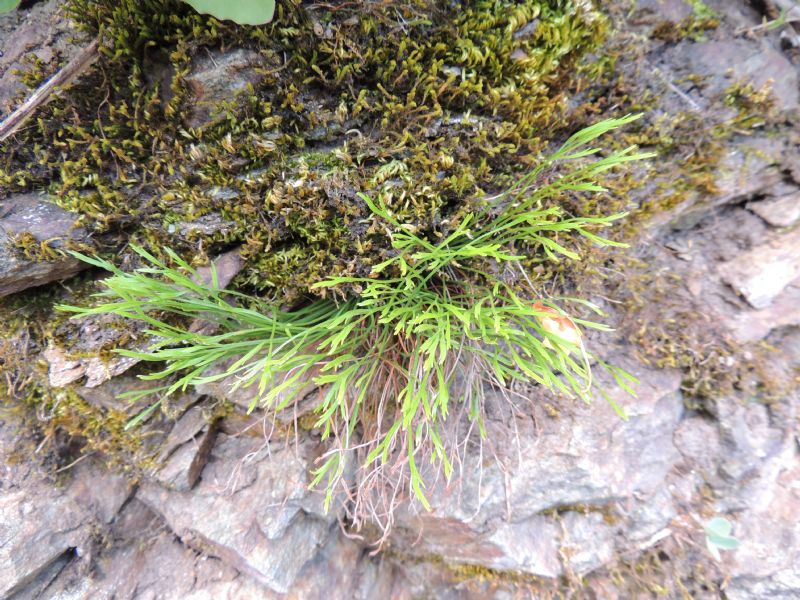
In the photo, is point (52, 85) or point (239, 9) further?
point (52, 85)

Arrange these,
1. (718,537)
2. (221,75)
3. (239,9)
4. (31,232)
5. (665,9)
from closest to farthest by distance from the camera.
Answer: (239,9) → (221,75) → (31,232) → (665,9) → (718,537)

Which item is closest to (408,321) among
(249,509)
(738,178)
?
(249,509)

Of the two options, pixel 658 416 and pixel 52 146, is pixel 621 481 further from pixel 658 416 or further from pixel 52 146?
pixel 52 146

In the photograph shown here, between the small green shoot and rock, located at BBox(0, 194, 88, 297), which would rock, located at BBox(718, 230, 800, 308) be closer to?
the small green shoot

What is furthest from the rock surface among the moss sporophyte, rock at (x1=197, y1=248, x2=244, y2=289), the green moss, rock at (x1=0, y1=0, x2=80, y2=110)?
rock at (x1=0, y1=0, x2=80, y2=110)

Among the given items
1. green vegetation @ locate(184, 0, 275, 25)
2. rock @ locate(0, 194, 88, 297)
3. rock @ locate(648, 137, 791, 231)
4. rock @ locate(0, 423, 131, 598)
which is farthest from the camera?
rock @ locate(648, 137, 791, 231)

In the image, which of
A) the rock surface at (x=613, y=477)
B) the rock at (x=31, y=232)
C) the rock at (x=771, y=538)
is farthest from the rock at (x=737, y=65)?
the rock at (x=31, y=232)

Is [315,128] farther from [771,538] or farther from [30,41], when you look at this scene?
[771,538]
